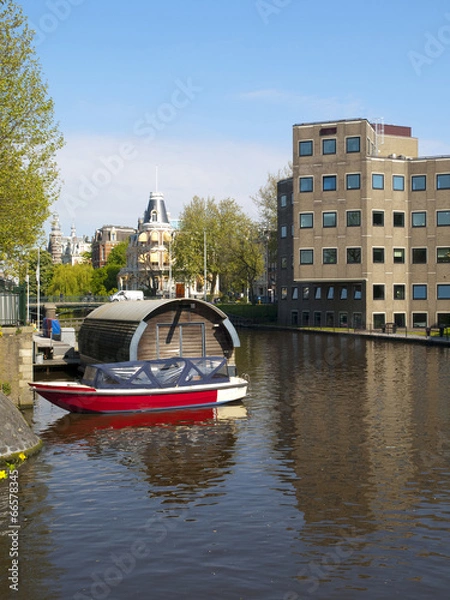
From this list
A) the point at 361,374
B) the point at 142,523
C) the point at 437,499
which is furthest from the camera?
the point at 361,374

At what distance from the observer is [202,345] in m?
34.3

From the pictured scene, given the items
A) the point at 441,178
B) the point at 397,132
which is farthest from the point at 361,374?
the point at 397,132

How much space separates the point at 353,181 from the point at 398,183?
549cm

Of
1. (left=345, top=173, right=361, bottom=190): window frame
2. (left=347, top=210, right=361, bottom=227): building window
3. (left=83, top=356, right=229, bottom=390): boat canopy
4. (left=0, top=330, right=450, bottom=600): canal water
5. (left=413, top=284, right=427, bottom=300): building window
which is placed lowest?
(left=0, top=330, right=450, bottom=600): canal water

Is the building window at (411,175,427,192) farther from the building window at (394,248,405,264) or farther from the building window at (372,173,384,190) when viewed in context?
the building window at (394,248,405,264)

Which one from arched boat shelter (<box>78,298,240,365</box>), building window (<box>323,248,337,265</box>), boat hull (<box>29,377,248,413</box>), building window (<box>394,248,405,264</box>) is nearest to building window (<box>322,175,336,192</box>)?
building window (<box>323,248,337,265</box>)

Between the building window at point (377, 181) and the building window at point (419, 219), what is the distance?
200 inches

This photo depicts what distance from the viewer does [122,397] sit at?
2809 centimetres

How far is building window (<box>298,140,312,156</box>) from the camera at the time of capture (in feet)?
260

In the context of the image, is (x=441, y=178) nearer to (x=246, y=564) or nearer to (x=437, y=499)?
(x=437, y=499)

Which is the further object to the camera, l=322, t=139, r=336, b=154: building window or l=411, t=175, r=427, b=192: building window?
l=411, t=175, r=427, b=192: building window

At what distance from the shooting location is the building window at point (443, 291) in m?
77.8

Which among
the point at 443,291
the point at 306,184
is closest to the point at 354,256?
the point at 306,184

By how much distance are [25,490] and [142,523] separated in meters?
3.96
